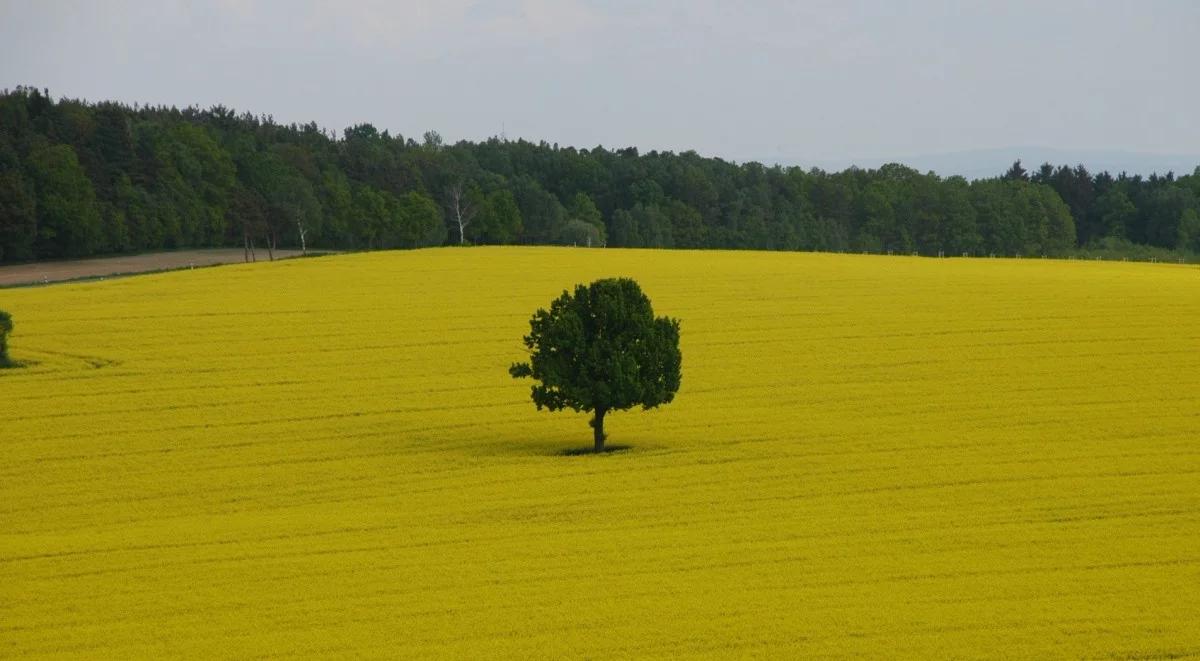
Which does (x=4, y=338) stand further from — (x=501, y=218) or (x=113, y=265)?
(x=501, y=218)

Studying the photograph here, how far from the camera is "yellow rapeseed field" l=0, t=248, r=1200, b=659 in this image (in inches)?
802

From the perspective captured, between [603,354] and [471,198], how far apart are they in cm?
7755

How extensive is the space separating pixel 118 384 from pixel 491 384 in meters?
9.65

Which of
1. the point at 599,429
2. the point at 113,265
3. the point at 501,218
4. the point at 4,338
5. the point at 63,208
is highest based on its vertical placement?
the point at 63,208

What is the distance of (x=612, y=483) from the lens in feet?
97.6

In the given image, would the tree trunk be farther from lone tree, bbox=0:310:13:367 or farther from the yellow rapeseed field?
lone tree, bbox=0:310:13:367

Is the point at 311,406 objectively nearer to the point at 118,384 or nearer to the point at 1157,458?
the point at 118,384

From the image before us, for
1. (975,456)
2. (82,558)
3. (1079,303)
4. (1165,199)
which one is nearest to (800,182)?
(1165,199)

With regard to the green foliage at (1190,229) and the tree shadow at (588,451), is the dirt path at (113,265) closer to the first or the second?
the tree shadow at (588,451)

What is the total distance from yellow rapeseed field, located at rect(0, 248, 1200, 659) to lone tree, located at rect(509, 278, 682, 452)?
1.32m

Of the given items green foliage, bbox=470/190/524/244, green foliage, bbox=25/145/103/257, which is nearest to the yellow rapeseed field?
green foliage, bbox=25/145/103/257

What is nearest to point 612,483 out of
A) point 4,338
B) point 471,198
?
point 4,338

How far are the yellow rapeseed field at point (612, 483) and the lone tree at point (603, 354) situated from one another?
1321 millimetres

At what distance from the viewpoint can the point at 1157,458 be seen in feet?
101
